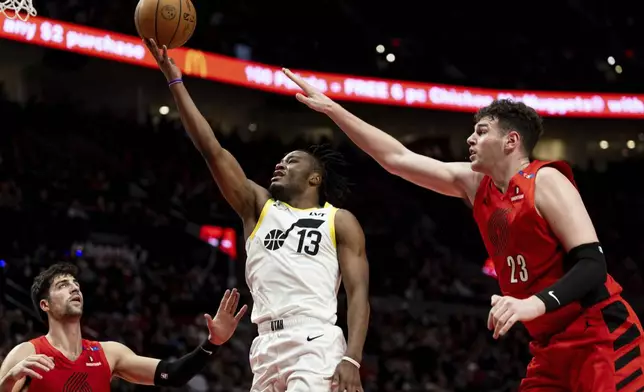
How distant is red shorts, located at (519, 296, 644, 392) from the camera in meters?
3.60

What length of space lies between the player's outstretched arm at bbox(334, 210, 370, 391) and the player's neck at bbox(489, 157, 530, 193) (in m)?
0.94

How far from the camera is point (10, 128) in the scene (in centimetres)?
1361

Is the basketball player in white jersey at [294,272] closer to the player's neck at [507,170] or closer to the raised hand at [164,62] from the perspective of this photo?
the raised hand at [164,62]

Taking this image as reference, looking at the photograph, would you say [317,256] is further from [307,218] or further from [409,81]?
[409,81]

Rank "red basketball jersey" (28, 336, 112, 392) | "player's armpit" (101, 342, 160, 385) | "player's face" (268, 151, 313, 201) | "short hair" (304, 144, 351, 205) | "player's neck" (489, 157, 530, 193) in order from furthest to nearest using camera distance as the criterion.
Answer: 1. "player's armpit" (101, 342, 160, 385)
2. "red basketball jersey" (28, 336, 112, 392)
3. "short hair" (304, 144, 351, 205)
4. "player's face" (268, 151, 313, 201)
5. "player's neck" (489, 157, 530, 193)

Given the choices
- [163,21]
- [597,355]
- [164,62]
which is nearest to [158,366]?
[164,62]

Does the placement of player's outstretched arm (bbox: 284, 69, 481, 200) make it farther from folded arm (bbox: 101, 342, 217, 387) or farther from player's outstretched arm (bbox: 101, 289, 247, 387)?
folded arm (bbox: 101, 342, 217, 387)

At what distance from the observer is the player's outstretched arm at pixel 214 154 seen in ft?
15.1

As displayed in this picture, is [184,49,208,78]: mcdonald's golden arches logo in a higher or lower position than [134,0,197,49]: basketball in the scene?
higher

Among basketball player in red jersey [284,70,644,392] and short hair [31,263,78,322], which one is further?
short hair [31,263,78,322]

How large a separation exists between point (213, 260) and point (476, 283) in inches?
196

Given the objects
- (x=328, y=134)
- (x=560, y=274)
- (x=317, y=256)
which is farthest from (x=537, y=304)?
(x=328, y=134)

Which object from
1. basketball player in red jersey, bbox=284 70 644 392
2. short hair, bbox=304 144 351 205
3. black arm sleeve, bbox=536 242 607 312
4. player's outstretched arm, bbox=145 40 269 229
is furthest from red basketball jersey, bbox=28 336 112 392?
black arm sleeve, bbox=536 242 607 312

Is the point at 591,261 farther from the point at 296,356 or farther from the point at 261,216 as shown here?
the point at 261,216
